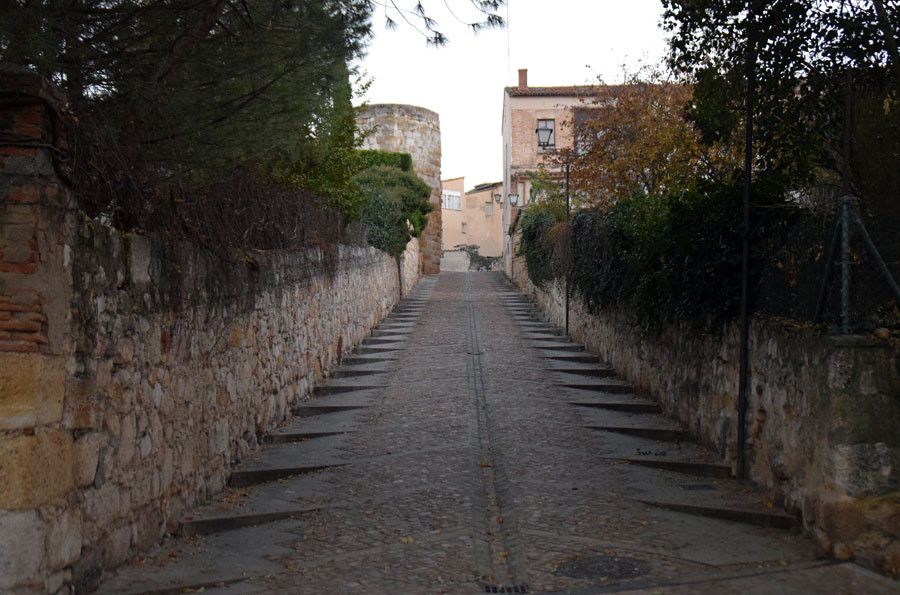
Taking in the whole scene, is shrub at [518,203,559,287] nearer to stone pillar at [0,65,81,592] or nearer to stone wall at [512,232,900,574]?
stone wall at [512,232,900,574]

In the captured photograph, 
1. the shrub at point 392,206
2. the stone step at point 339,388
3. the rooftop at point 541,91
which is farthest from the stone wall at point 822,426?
the rooftop at point 541,91

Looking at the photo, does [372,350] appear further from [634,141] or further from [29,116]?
[29,116]

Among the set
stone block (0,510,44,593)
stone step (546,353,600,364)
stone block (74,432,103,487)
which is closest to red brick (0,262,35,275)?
stone block (74,432,103,487)

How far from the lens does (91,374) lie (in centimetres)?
544

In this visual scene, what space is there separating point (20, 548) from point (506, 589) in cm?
280

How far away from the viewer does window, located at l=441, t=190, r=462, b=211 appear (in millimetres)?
73250

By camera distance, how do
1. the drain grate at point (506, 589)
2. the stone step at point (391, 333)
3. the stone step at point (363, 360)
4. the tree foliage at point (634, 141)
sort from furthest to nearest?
the stone step at point (391, 333), the tree foliage at point (634, 141), the stone step at point (363, 360), the drain grate at point (506, 589)

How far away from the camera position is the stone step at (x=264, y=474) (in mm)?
8359

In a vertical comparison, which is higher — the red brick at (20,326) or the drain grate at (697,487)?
the red brick at (20,326)

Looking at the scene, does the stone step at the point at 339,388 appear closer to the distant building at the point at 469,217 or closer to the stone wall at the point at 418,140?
the stone wall at the point at 418,140

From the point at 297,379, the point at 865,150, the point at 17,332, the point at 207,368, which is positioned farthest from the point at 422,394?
the point at 17,332

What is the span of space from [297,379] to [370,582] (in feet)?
20.2

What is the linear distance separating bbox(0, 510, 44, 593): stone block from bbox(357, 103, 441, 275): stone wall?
123 feet

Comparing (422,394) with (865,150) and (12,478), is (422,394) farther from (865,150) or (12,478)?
(12,478)
